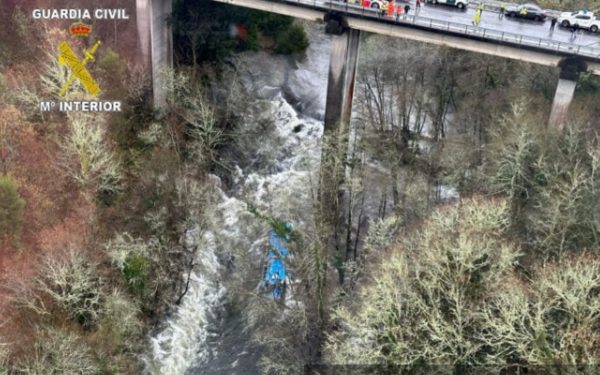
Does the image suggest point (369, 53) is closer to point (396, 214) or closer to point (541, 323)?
point (396, 214)

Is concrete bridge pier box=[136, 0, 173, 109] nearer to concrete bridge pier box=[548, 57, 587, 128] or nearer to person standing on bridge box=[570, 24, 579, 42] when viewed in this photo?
concrete bridge pier box=[548, 57, 587, 128]

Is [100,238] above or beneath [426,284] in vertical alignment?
beneath

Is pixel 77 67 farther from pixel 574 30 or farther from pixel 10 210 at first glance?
pixel 574 30

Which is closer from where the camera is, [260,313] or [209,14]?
[260,313]

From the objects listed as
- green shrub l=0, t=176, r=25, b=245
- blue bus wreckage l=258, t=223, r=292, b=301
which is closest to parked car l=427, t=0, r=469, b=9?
blue bus wreckage l=258, t=223, r=292, b=301

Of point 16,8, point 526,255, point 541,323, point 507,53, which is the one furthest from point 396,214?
point 16,8

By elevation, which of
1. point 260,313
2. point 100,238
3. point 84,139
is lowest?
point 260,313

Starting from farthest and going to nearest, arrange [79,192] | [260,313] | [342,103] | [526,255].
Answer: [342,103]
[79,192]
[260,313]
[526,255]

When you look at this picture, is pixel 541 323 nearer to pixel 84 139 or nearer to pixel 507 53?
pixel 507 53

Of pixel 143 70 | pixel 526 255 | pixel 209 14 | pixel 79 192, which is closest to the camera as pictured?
pixel 526 255
